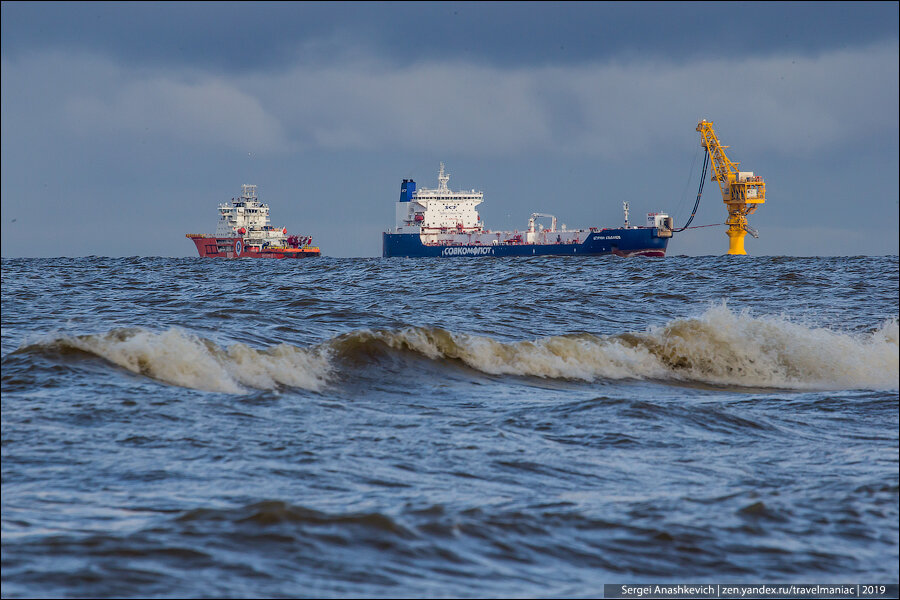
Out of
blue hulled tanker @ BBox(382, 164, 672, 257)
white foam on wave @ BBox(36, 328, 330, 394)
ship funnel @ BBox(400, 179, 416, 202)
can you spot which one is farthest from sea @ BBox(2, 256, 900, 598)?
ship funnel @ BBox(400, 179, 416, 202)

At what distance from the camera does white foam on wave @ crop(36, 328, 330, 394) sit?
1048 centimetres

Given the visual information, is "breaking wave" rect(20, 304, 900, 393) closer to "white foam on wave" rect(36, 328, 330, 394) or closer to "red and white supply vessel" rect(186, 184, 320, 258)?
"white foam on wave" rect(36, 328, 330, 394)

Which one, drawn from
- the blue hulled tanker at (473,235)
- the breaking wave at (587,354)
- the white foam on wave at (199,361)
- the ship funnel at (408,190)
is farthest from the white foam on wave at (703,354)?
the ship funnel at (408,190)

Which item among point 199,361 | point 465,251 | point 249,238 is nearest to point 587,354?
point 199,361

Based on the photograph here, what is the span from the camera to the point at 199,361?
1087 centimetres

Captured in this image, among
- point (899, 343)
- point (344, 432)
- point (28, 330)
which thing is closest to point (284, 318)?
point (28, 330)

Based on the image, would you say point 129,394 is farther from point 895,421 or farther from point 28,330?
point 895,421

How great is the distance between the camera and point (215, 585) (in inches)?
175

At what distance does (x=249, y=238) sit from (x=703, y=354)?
339 feet

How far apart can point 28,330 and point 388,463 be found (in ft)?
26.9

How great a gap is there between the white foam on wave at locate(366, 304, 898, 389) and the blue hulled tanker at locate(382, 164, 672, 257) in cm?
6747

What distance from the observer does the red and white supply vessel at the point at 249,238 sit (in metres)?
111

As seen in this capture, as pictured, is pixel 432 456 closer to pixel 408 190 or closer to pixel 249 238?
pixel 408 190

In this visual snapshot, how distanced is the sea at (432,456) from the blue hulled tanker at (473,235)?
66784 mm
